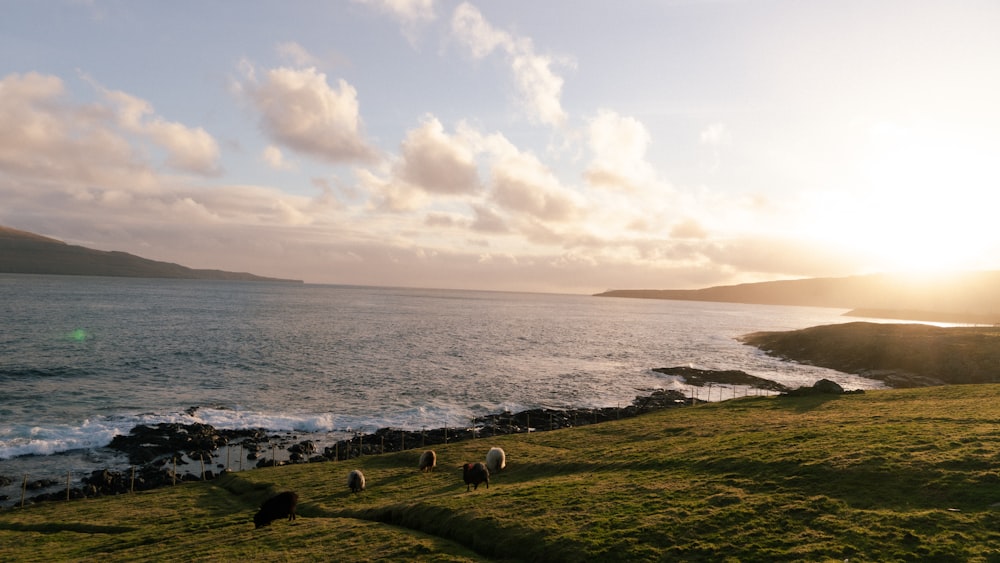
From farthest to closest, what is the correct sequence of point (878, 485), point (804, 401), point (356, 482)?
point (804, 401)
point (356, 482)
point (878, 485)

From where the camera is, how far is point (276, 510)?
29.3m

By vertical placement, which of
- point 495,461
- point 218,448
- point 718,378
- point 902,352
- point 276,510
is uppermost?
point 902,352

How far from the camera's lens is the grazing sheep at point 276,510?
28828mm

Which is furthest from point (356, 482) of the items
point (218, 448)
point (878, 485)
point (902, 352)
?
point (902, 352)

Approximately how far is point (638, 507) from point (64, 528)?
34.7m

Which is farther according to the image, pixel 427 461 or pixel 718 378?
pixel 718 378

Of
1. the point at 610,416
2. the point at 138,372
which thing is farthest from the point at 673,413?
the point at 138,372

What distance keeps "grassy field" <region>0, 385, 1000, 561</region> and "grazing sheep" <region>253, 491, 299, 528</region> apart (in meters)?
0.95

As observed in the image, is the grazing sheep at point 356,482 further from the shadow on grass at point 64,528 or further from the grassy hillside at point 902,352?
the grassy hillside at point 902,352

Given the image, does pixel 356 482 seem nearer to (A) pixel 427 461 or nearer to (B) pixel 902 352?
(A) pixel 427 461

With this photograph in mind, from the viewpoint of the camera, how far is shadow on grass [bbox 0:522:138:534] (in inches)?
1235

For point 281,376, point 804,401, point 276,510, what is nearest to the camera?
point 276,510

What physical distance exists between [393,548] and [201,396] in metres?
67.4

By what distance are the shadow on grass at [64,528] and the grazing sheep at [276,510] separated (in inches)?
345
